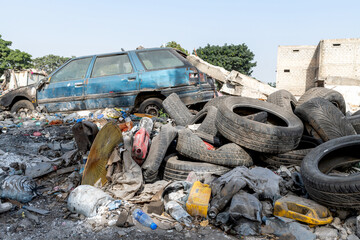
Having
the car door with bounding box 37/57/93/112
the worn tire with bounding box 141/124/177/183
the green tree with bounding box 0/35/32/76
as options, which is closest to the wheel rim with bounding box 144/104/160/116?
the car door with bounding box 37/57/93/112

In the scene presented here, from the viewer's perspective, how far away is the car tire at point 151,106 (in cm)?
574

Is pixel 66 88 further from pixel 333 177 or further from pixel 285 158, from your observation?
pixel 333 177

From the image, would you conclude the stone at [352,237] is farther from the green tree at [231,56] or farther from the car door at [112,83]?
the green tree at [231,56]

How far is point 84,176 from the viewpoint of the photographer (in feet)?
9.69

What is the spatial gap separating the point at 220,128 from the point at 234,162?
1.83ft

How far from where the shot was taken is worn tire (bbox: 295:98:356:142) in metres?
3.43

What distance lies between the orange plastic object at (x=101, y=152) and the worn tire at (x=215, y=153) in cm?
85

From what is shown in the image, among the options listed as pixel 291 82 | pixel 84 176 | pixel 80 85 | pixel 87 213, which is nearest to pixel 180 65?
pixel 80 85

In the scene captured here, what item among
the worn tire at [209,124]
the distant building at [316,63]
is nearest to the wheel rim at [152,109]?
the worn tire at [209,124]

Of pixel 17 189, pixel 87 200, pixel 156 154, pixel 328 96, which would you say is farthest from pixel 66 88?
pixel 328 96

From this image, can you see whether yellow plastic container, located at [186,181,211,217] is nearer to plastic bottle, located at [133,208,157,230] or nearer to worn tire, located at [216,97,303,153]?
plastic bottle, located at [133,208,157,230]

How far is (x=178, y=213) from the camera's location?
2496 mm

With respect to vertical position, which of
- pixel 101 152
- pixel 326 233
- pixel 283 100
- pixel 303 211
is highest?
pixel 283 100

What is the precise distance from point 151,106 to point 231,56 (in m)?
20.2
